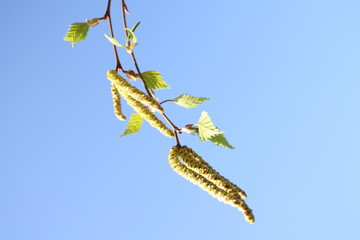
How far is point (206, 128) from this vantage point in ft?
8.86

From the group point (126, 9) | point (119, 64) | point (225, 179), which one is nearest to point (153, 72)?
point (119, 64)

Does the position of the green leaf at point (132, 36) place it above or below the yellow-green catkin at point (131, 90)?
above

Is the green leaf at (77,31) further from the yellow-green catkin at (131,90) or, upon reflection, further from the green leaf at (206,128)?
the green leaf at (206,128)

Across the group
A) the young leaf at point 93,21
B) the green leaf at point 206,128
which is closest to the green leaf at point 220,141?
the green leaf at point 206,128

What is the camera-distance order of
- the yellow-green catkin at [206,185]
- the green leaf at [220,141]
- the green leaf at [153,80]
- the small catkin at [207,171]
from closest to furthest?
the yellow-green catkin at [206,185] → the small catkin at [207,171] → the green leaf at [220,141] → the green leaf at [153,80]

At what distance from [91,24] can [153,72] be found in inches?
20.2

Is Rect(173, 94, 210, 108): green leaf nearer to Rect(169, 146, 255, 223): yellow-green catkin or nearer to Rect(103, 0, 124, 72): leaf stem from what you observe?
Rect(169, 146, 255, 223): yellow-green catkin

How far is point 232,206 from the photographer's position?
229 cm

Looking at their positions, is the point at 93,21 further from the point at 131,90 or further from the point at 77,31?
the point at 131,90

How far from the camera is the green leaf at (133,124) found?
2.92 metres

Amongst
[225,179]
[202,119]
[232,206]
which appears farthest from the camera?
[202,119]

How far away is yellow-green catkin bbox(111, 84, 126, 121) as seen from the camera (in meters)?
2.95

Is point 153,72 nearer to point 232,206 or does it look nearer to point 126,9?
point 126,9

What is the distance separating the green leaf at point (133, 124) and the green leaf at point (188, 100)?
0.28 m
